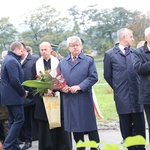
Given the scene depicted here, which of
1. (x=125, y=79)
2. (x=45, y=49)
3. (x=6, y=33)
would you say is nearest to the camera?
(x=125, y=79)

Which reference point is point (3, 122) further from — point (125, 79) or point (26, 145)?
point (125, 79)

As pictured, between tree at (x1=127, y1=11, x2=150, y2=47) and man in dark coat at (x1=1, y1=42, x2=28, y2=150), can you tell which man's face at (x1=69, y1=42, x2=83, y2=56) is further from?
tree at (x1=127, y1=11, x2=150, y2=47)

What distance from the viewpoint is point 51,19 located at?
44344 millimetres

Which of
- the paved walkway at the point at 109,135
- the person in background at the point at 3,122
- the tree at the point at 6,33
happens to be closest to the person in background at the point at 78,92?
the paved walkway at the point at 109,135

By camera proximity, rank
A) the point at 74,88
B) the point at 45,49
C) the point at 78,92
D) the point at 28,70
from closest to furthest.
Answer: the point at 74,88, the point at 78,92, the point at 45,49, the point at 28,70

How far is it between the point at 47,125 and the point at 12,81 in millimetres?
853

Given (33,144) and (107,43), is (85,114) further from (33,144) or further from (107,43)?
(107,43)

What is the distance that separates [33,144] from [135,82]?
8.72 feet

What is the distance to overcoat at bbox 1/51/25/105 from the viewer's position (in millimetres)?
Result: 5828

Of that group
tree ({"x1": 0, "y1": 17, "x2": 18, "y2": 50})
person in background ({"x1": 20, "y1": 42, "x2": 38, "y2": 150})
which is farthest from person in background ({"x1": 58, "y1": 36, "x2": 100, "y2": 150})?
tree ({"x1": 0, "y1": 17, "x2": 18, "y2": 50})

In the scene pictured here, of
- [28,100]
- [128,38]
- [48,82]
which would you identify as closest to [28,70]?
[28,100]

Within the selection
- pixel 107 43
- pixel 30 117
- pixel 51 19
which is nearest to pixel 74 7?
pixel 51 19

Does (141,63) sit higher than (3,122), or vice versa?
(141,63)

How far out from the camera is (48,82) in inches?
199
